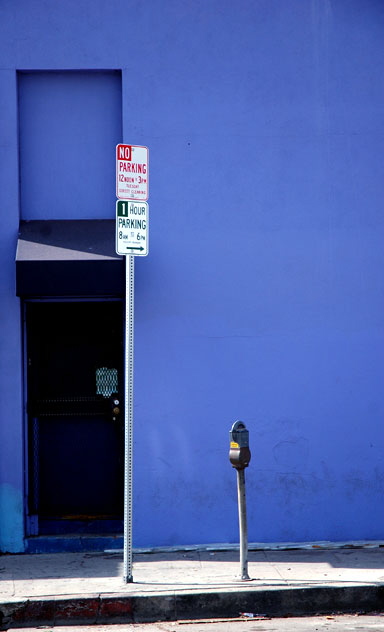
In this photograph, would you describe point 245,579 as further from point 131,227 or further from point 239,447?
point 131,227

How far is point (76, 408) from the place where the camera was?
9.52 metres

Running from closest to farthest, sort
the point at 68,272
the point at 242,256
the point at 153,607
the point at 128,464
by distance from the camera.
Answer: the point at 153,607 → the point at 128,464 → the point at 68,272 → the point at 242,256

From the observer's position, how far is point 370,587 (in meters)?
7.38

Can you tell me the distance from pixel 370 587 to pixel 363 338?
2.77 meters

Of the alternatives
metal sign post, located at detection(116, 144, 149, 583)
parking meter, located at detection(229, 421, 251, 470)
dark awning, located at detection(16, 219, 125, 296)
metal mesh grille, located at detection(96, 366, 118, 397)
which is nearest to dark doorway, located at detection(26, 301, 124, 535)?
metal mesh grille, located at detection(96, 366, 118, 397)

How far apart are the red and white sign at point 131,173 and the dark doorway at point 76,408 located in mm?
1968

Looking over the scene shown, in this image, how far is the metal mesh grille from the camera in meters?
9.54

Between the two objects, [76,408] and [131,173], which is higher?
[131,173]

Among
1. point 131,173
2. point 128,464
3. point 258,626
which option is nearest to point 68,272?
point 131,173

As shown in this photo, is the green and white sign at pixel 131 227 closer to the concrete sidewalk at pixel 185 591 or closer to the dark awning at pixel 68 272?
the dark awning at pixel 68 272

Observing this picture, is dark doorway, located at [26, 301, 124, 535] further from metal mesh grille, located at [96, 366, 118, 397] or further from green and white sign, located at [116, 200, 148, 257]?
green and white sign, located at [116, 200, 148, 257]

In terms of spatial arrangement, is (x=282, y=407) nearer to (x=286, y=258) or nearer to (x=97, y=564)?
(x=286, y=258)

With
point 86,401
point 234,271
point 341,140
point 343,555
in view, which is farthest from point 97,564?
point 341,140

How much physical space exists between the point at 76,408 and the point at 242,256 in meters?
2.33
